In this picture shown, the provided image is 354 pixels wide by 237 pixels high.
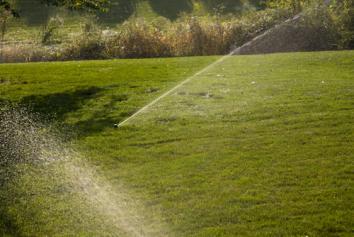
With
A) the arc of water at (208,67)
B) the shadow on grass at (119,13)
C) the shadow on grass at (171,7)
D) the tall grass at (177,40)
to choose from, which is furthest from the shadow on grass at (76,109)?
the shadow on grass at (171,7)

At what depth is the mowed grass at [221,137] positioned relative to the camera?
235 inches

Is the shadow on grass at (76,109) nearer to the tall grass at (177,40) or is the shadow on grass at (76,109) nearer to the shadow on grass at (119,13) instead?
the tall grass at (177,40)

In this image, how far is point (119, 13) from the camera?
31234 mm

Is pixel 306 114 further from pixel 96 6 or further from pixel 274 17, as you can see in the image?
pixel 274 17

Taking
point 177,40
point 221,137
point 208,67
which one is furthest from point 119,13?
point 221,137

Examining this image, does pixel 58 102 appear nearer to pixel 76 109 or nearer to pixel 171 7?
pixel 76 109

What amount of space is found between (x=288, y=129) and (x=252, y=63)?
6214mm

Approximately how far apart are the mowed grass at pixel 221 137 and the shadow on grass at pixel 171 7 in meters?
16.0

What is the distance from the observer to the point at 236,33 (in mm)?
19344

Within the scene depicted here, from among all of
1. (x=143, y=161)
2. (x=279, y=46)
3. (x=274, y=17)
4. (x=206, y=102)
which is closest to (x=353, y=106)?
(x=206, y=102)

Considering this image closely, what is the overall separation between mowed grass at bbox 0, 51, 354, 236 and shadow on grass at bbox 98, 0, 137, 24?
14879mm

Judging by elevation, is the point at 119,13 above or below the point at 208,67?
above

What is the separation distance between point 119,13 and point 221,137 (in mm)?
23638

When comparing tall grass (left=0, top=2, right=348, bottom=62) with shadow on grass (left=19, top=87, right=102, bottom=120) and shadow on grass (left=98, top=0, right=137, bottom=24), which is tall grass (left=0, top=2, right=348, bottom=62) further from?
shadow on grass (left=98, top=0, right=137, bottom=24)
